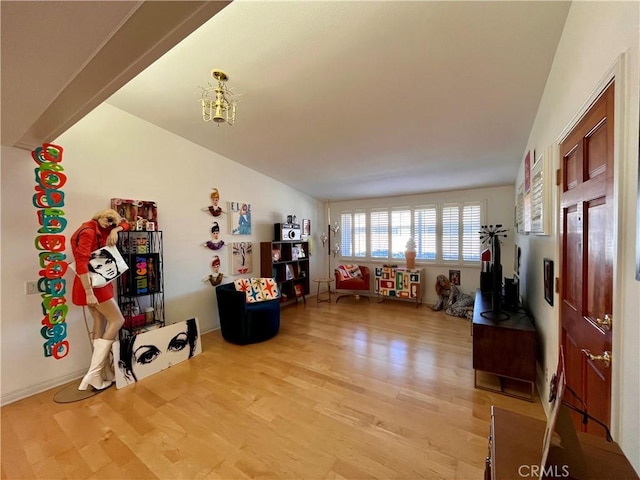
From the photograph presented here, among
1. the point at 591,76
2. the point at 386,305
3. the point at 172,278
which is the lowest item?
the point at 386,305

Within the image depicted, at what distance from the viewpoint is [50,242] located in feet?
7.63

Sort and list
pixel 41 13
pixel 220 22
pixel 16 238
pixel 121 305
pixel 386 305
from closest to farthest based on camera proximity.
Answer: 1. pixel 41 13
2. pixel 220 22
3. pixel 16 238
4. pixel 121 305
5. pixel 386 305

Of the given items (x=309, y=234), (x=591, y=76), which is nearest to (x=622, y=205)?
(x=591, y=76)

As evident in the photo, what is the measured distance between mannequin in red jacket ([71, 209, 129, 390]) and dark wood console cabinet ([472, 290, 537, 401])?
3.54 m

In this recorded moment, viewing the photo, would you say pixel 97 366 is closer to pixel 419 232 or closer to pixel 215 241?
pixel 215 241

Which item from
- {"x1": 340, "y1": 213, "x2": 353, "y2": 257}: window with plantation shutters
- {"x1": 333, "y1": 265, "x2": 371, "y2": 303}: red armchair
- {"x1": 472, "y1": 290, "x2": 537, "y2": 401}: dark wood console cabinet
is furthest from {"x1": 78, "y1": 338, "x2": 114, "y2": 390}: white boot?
{"x1": 340, "y1": 213, "x2": 353, "y2": 257}: window with plantation shutters

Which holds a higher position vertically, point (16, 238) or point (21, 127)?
point (21, 127)

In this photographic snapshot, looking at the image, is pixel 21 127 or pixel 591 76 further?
pixel 21 127

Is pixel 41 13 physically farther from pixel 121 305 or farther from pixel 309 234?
pixel 309 234

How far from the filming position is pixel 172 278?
346 centimetres

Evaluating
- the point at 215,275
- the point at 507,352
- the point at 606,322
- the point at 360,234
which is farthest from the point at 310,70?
the point at 360,234

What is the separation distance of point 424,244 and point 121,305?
5261mm

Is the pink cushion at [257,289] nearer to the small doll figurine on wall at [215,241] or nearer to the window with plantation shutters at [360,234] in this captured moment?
the small doll figurine on wall at [215,241]

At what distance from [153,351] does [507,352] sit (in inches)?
139
